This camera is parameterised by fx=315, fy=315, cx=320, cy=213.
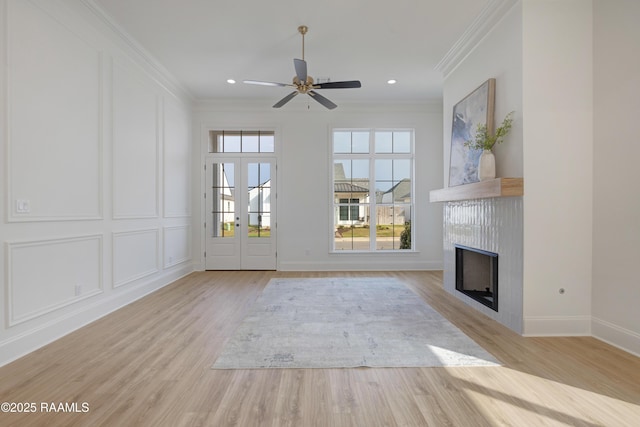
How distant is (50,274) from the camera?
2.81 meters

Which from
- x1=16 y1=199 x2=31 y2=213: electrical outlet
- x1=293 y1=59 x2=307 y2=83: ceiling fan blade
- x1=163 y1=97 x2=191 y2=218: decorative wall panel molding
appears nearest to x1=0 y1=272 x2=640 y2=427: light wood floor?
x1=16 y1=199 x2=31 y2=213: electrical outlet

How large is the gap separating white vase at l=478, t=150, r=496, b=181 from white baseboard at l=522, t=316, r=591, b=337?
4.56 feet

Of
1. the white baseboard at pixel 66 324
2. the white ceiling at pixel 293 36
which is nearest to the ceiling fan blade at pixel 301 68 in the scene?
the white ceiling at pixel 293 36

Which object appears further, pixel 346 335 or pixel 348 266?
pixel 348 266

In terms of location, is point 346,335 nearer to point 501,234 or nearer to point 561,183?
point 501,234

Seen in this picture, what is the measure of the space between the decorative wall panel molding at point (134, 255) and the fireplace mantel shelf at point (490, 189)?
4.09m

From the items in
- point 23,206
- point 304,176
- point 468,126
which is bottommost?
point 23,206

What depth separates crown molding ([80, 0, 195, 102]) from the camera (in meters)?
3.32

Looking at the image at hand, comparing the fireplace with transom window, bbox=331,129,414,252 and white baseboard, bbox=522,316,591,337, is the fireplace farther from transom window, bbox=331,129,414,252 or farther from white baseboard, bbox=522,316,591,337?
transom window, bbox=331,129,414,252

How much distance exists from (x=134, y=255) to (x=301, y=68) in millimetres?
3157

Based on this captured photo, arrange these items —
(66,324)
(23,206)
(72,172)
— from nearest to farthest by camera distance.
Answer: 1. (23,206)
2. (66,324)
3. (72,172)

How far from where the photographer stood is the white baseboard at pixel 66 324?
7.93ft

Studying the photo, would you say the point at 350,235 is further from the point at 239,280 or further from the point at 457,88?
the point at 457,88

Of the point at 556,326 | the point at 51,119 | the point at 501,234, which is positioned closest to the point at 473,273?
the point at 501,234
